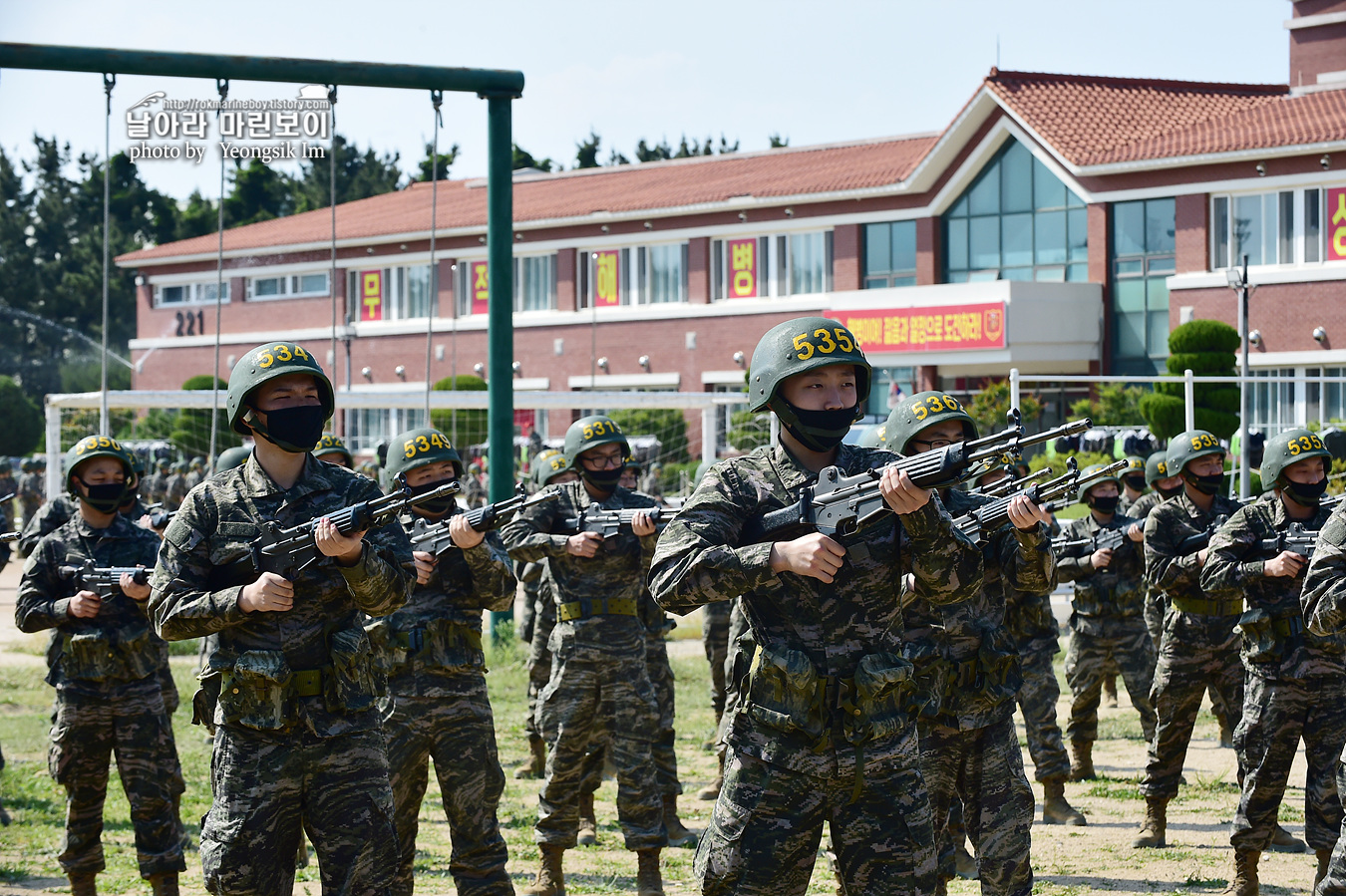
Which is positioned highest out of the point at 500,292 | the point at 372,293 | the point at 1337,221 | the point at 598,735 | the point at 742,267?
the point at 742,267

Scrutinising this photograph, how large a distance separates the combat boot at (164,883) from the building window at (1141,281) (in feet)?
98.5

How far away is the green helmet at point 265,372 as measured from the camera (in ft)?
19.4

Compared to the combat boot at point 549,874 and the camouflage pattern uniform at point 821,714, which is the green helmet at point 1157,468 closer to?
the combat boot at point 549,874

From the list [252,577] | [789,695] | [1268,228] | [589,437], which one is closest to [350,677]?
[252,577]

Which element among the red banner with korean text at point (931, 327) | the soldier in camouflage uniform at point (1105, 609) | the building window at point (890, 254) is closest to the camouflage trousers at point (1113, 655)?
the soldier in camouflage uniform at point (1105, 609)

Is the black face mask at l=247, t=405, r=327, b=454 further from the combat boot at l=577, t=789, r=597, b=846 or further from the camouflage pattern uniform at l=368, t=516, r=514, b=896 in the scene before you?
the combat boot at l=577, t=789, r=597, b=846

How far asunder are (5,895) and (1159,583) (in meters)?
6.89

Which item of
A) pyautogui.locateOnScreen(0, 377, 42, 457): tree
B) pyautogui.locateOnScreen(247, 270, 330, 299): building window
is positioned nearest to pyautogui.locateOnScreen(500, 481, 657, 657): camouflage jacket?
pyautogui.locateOnScreen(0, 377, 42, 457): tree

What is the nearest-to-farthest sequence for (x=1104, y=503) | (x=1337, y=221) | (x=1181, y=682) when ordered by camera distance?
(x=1181, y=682) < (x=1104, y=503) < (x=1337, y=221)

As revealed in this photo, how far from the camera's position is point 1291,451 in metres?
8.19

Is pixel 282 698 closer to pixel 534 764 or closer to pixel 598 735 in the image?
pixel 598 735

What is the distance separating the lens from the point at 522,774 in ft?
39.3

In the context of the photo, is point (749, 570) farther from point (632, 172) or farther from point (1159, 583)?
point (632, 172)

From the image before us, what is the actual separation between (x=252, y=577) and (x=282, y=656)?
1.05ft
